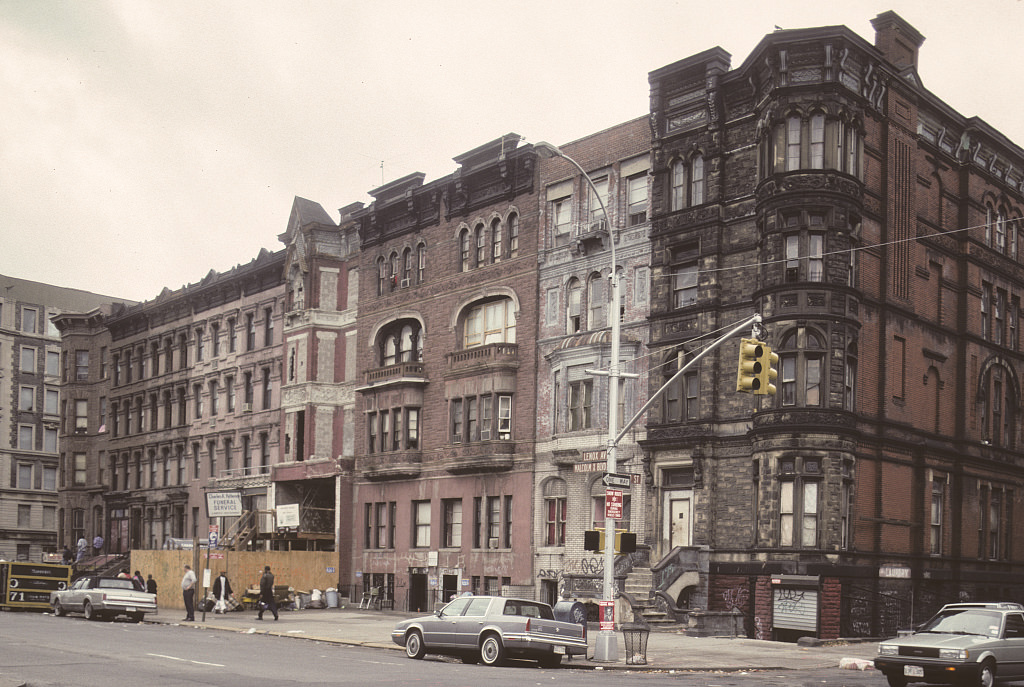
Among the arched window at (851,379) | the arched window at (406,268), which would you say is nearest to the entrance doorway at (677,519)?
the arched window at (851,379)

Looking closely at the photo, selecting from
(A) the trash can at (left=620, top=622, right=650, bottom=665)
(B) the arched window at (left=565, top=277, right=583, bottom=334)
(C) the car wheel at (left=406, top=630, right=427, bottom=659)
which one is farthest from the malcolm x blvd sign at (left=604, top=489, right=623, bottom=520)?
(B) the arched window at (left=565, top=277, right=583, bottom=334)

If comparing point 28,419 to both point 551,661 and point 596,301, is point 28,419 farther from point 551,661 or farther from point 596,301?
point 551,661

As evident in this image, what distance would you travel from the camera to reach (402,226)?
52438 millimetres

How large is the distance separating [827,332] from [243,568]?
25.9 metres

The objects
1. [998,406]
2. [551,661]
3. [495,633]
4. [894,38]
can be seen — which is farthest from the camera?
[998,406]

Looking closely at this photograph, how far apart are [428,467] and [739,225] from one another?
18.6 metres

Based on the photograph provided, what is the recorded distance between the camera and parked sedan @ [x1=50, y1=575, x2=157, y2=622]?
3875cm

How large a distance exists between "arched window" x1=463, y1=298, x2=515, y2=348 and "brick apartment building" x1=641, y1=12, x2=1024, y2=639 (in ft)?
27.5

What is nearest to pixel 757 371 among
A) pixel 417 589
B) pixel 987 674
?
pixel 987 674

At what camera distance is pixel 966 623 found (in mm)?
22047

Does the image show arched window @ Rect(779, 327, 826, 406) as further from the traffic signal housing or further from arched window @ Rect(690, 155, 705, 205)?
the traffic signal housing

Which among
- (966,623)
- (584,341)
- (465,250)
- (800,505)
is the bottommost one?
(966,623)

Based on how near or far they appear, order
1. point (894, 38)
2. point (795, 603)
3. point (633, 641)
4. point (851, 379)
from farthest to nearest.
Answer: point (894, 38)
point (851, 379)
point (795, 603)
point (633, 641)

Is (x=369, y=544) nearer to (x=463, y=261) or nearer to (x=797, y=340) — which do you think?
(x=463, y=261)
